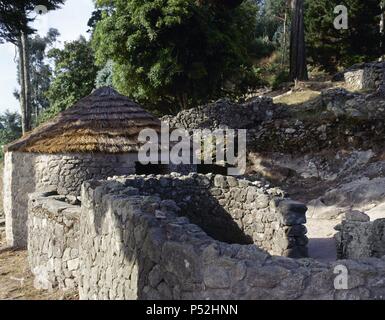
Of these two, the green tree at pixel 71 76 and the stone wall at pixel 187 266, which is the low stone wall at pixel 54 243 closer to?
the stone wall at pixel 187 266

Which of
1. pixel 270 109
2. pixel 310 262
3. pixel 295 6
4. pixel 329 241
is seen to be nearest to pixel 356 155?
pixel 270 109

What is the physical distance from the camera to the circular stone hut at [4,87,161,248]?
11.2 meters

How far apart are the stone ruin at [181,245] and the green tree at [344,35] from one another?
20.9 metres

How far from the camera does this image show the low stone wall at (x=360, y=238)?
678cm

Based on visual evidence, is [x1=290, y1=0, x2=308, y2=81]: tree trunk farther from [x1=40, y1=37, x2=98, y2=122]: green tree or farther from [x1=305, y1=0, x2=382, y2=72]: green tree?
[x1=40, y1=37, x2=98, y2=122]: green tree

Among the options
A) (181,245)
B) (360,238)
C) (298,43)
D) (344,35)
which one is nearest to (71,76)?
(298,43)

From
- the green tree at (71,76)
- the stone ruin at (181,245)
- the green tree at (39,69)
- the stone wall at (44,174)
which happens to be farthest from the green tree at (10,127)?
the stone ruin at (181,245)

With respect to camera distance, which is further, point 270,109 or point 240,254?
point 270,109

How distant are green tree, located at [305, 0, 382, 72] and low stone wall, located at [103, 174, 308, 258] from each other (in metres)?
20.9

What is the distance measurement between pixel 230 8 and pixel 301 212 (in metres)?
16.1

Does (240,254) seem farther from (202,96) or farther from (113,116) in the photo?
(202,96)

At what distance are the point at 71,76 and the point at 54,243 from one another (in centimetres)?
2065

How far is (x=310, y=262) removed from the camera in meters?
3.66

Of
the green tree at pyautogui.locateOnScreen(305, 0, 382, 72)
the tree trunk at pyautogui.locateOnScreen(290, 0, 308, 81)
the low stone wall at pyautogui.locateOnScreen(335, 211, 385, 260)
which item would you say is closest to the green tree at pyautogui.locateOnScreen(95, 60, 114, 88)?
the tree trunk at pyautogui.locateOnScreen(290, 0, 308, 81)
